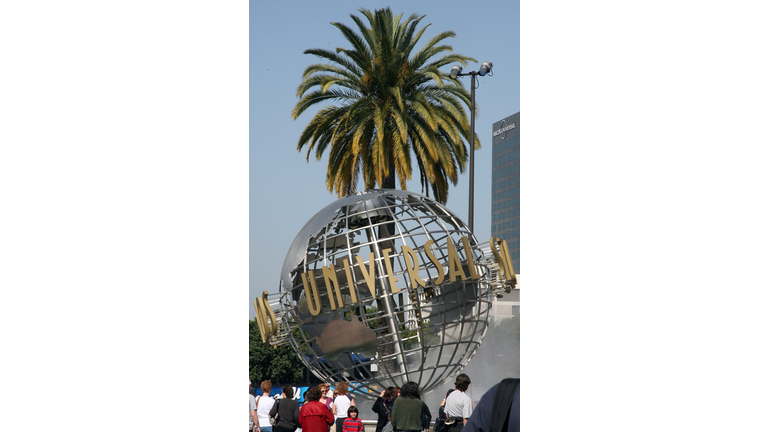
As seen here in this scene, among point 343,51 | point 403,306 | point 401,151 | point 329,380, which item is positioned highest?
point 343,51

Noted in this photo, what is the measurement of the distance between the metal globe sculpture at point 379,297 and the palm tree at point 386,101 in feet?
17.6

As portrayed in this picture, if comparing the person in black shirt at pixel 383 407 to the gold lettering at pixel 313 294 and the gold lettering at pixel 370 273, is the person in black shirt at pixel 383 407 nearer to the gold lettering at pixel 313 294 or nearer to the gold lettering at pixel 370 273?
the gold lettering at pixel 370 273

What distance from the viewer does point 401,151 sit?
523 inches

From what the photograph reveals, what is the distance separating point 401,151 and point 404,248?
6.00 metres

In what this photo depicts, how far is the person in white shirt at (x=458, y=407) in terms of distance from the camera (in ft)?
20.1

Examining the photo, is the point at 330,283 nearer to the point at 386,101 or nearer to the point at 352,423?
the point at 352,423

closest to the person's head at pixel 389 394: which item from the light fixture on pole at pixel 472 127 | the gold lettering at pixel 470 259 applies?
the gold lettering at pixel 470 259

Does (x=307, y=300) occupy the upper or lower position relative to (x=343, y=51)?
lower

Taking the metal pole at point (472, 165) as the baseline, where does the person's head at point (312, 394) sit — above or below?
below

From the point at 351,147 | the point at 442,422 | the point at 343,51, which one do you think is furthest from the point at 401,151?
the point at 442,422

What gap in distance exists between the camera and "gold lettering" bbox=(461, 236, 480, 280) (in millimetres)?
8164

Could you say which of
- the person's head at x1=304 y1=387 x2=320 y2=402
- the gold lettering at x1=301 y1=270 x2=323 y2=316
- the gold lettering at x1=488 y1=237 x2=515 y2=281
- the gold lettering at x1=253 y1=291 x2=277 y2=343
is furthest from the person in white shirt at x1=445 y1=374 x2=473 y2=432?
the gold lettering at x1=253 y1=291 x2=277 y2=343

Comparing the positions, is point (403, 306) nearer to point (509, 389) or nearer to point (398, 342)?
point (398, 342)
